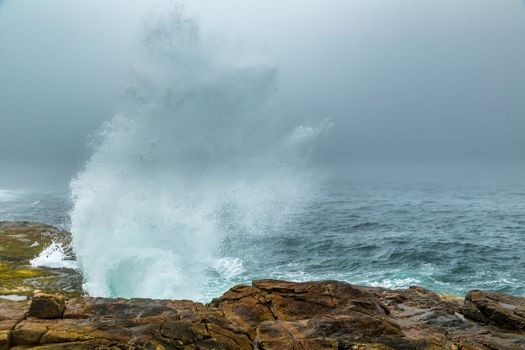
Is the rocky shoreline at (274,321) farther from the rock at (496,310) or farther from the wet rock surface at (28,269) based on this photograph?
the wet rock surface at (28,269)

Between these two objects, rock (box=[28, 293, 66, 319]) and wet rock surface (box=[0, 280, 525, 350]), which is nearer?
wet rock surface (box=[0, 280, 525, 350])

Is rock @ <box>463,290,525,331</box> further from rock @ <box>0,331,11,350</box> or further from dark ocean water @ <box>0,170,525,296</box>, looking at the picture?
rock @ <box>0,331,11,350</box>

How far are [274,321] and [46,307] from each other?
28.1ft

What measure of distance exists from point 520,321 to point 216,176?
46.8 m

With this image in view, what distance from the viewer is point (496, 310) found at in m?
15.8

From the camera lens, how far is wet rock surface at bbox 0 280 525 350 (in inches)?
463

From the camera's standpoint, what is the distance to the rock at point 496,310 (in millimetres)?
15389

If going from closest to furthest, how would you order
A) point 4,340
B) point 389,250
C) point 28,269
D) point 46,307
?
1. point 4,340
2. point 46,307
3. point 28,269
4. point 389,250

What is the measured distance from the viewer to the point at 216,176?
58062 millimetres

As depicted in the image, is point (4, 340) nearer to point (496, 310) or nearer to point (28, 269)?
point (496, 310)

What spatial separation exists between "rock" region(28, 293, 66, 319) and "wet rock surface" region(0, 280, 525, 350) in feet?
0.12

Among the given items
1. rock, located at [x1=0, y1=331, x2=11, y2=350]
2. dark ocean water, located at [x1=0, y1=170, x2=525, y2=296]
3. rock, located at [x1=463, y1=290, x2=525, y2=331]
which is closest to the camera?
rock, located at [x1=0, y1=331, x2=11, y2=350]

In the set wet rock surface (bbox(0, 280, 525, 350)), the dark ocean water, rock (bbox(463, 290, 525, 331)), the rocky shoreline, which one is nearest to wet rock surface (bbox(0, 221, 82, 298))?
the rocky shoreline

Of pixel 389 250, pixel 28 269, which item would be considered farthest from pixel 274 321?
pixel 389 250
